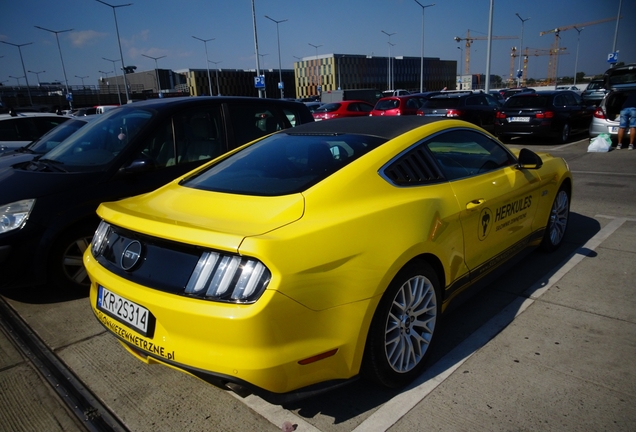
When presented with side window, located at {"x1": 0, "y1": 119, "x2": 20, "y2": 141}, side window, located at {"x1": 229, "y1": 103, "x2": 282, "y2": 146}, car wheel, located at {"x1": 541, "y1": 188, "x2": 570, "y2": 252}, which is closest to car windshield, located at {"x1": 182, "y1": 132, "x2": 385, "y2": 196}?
side window, located at {"x1": 229, "y1": 103, "x2": 282, "y2": 146}

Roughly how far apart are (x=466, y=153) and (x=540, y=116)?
10.3 metres

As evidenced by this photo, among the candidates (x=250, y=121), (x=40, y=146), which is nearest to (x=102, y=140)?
(x=250, y=121)

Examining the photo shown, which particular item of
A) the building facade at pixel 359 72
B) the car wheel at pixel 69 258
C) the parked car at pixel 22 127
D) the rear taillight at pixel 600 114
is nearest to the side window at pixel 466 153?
the car wheel at pixel 69 258

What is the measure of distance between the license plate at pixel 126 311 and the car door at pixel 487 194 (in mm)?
1898

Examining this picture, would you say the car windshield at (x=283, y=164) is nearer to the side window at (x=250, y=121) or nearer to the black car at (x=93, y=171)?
the black car at (x=93, y=171)

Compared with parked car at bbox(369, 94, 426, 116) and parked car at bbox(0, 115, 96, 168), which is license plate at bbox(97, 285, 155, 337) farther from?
parked car at bbox(369, 94, 426, 116)

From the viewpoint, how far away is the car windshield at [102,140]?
411 cm

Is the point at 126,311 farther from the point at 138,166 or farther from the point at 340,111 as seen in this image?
the point at 340,111

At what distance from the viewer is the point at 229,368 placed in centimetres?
190

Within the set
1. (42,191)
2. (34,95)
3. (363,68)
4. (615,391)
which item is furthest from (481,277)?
(363,68)

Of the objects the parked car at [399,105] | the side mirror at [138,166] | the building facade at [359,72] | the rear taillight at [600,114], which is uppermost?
the building facade at [359,72]

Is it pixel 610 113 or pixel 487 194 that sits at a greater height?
pixel 487 194

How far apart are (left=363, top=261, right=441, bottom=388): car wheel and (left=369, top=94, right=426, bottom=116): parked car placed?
1474cm

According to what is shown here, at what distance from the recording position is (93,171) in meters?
3.91
